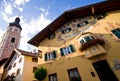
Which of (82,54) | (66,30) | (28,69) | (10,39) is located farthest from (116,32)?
(10,39)

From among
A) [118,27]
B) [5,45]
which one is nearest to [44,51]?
[118,27]

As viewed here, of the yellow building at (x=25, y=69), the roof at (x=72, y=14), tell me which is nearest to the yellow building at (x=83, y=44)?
the roof at (x=72, y=14)

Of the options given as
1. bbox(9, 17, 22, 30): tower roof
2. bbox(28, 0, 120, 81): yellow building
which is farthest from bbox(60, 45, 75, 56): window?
bbox(9, 17, 22, 30): tower roof

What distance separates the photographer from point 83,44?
12500mm

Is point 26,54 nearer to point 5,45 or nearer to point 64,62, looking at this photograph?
point 64,62

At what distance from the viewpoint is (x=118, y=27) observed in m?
13.4

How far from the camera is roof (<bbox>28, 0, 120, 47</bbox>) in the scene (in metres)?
15.0

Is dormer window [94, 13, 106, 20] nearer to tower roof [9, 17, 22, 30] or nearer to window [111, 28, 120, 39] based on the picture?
window [111, 28, 120, 39]

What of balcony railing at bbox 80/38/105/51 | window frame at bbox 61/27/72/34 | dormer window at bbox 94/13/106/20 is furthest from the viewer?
window frame at bbox 61/27/72/34

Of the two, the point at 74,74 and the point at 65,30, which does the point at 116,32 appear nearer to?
the point at 74,74

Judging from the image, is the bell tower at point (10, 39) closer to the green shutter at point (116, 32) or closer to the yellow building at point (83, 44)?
the yellow building at point (83, 44)

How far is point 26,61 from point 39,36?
22.9 feet

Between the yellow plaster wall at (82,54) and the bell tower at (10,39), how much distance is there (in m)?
29.5

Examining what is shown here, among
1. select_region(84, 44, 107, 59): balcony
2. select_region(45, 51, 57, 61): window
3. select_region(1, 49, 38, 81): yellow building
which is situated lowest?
select_region(84, 44, 107, 59): balcony
